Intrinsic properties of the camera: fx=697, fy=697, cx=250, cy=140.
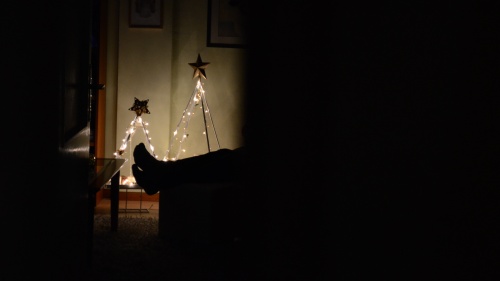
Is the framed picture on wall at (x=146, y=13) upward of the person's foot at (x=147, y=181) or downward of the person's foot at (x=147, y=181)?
upward

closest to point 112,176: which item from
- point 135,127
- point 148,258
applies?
point 148,258

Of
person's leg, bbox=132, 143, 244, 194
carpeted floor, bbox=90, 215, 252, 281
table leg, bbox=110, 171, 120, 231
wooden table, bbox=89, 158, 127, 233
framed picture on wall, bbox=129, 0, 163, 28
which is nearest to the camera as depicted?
carpeted floor, bbox=90, 215, 252, 281

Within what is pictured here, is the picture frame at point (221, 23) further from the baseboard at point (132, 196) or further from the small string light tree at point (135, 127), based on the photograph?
the baseboard at point (132, 196)

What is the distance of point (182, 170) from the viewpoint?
3.66 m

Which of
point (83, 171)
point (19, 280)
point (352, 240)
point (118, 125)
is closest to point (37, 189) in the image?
point (19, 280)

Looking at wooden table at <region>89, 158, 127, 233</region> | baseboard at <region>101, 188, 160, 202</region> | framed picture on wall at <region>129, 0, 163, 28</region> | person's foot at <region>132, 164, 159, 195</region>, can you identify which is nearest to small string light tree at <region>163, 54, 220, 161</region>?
baseboard at <region>101, 188, 160, 202</region>

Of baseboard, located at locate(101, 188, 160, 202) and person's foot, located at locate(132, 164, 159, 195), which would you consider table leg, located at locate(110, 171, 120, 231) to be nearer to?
person's foot, located at locate(132, 164, 159, 195)

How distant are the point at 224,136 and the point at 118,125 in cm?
80

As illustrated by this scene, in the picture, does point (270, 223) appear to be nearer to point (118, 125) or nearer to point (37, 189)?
point (37, 189)

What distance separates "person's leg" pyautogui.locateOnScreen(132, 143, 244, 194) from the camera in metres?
3.65

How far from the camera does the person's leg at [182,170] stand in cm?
365

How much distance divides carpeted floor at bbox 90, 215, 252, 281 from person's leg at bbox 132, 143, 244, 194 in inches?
11.8

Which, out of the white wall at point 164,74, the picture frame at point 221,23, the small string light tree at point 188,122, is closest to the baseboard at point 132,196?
the white wall at point 164,74

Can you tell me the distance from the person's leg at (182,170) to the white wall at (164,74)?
1.31m
